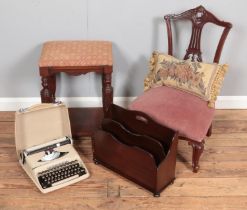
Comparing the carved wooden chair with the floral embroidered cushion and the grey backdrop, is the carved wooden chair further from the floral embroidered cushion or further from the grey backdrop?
the grey backdrop

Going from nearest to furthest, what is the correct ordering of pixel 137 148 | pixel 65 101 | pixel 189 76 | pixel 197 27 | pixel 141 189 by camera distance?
pixel 137 148 → pixel 141 189 → pixel 189 76 → pixel 197 27 → pixel 65 101

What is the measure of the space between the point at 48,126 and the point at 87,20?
74cm

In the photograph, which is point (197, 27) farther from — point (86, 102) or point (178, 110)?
point (86, 102)

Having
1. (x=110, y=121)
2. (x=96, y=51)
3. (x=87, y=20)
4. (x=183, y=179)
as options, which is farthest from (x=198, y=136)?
(x=87, y=20)

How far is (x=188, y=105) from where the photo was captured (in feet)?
7.74

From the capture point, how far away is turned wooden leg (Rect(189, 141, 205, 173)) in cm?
227

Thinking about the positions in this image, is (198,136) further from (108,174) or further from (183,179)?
(108,174)

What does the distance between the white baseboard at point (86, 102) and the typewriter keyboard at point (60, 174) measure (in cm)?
67

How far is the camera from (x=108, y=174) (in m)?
2.43

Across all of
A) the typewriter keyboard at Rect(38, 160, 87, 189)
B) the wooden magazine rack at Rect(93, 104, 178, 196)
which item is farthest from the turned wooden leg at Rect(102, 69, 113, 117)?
the typewriter keyboard at Rect(38, 160, 87, 189)

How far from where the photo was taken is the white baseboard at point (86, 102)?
298cm

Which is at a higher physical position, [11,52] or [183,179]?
[11,52]

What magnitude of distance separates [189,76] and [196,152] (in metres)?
0.45

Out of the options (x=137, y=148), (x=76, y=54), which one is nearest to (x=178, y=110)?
(x=137, y=148)
